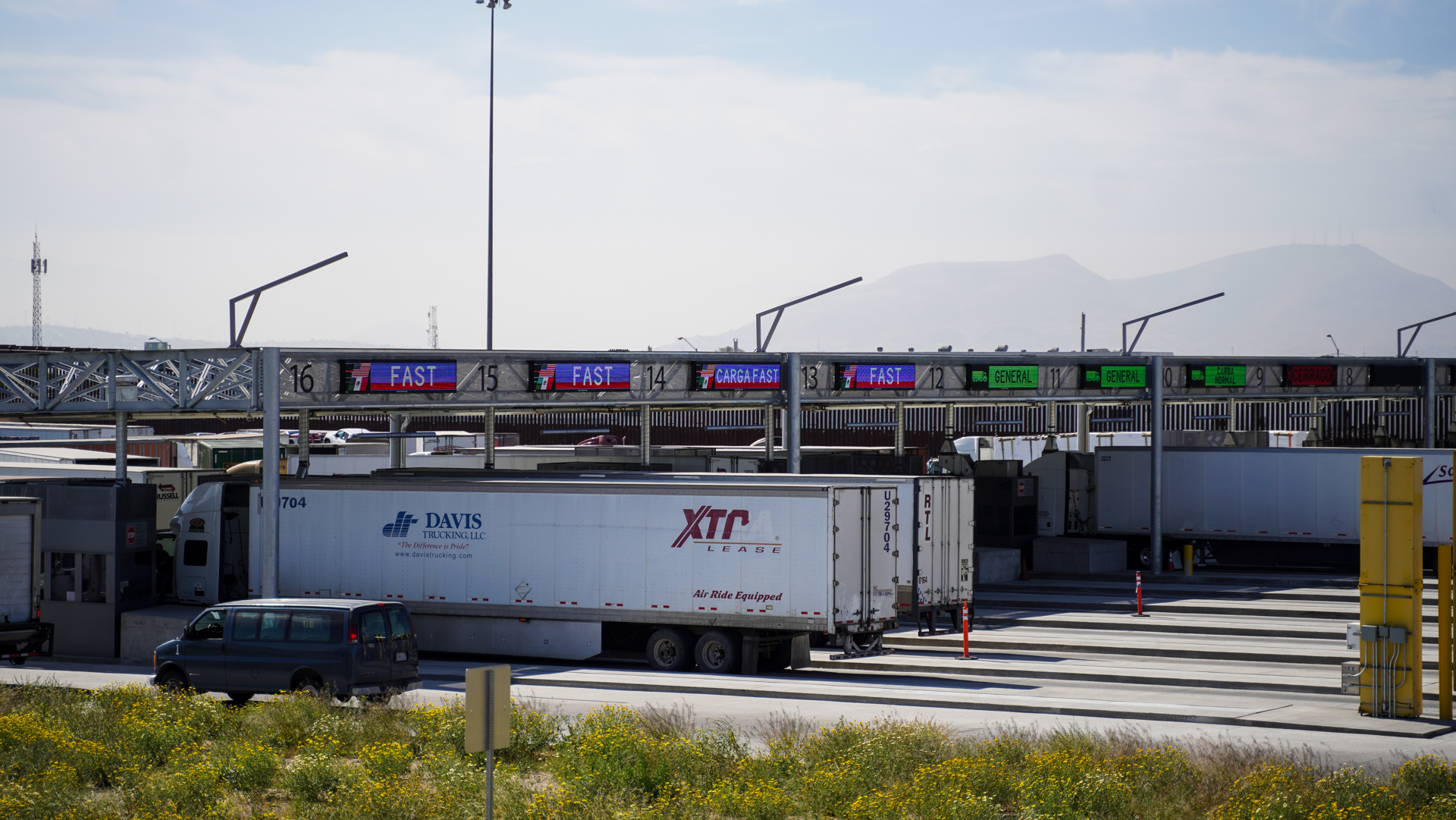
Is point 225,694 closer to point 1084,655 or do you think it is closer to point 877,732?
point 877,732

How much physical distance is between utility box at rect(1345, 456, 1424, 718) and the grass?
12.9 feet

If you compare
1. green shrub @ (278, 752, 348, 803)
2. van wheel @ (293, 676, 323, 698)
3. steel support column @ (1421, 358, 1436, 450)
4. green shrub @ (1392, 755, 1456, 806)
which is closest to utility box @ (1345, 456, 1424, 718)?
green shrub @ (1392, 755, 1456, 806)

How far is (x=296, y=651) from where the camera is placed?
67.0ft

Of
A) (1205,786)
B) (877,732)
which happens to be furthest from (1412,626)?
(877,732)

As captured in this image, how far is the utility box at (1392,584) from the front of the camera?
18.8m

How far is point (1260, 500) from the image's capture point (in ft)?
126

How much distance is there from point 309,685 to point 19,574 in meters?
8.04

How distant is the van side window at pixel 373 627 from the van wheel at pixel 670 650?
5463 millimetres

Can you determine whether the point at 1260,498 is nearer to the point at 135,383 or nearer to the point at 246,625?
the point at 246,625

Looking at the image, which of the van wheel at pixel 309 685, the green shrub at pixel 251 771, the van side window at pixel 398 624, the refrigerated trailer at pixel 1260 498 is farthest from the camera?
the refrigerated trailer at pixel 1260 498

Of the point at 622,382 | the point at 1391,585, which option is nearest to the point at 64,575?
the point at 622,382

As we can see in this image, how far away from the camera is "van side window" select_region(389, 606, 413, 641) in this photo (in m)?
20.8

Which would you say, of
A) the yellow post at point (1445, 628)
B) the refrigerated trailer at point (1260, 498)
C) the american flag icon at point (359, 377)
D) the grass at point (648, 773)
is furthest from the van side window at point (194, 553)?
the refrigerated trailer at point (1260, 498)

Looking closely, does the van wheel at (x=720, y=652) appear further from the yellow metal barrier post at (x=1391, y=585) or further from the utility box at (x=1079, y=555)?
the utility box at (x=1079, y=555)
